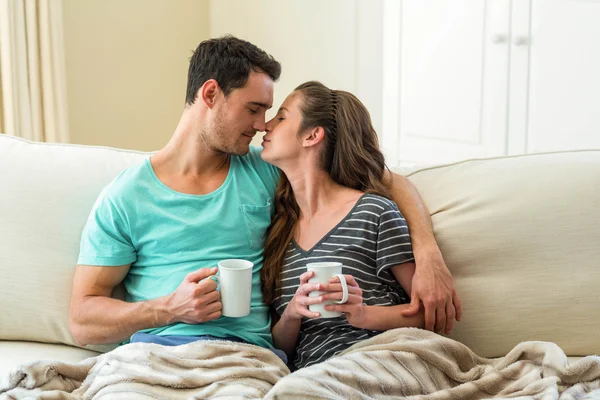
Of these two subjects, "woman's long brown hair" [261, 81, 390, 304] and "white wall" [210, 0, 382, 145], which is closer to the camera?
"woman's long brown hair" [261, 81, 390, 304]

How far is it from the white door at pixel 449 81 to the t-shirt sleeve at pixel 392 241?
181 cm

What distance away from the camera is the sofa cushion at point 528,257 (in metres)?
1.94

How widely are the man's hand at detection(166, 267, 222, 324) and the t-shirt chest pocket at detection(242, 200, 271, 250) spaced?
214 millimetres

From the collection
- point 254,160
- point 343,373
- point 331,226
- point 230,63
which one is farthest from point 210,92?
point 343,373

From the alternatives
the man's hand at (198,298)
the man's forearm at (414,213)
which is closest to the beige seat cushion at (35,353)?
the man's hand at (198,298)

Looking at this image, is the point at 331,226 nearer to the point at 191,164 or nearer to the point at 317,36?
the point at 191,164

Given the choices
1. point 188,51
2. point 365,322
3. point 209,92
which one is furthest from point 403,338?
point 188,51

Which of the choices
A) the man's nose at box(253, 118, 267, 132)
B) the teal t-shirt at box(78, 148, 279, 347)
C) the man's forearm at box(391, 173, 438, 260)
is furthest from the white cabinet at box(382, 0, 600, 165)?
the teal t-shirt at box(78, 148, 279, 347)

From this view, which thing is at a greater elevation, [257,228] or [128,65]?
[128,65]

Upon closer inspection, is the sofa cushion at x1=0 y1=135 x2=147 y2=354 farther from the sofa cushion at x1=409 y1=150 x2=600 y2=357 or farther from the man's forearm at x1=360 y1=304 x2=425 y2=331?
the sofa cushion at x1=409 y1=150 x2=600 y2=357

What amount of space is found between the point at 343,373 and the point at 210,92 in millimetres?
841

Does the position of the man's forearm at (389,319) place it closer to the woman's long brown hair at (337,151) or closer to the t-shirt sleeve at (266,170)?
the woman's long brown hair at (337,151)

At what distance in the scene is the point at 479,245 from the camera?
198cm

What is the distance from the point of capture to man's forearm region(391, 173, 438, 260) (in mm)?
1932
